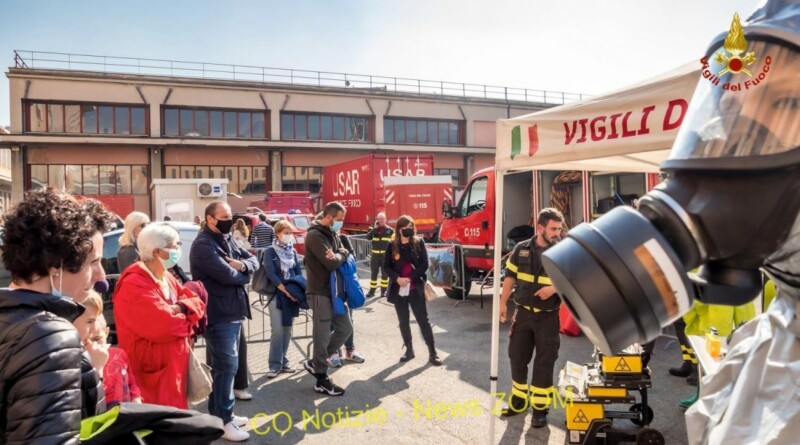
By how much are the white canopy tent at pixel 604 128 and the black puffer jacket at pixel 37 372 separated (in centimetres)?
273

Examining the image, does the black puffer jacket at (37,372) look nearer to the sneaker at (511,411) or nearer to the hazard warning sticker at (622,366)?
the hazard warning sticker at (622,366)

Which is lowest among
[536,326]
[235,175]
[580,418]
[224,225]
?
[580,418]

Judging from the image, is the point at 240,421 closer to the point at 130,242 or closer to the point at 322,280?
the point at 322,280

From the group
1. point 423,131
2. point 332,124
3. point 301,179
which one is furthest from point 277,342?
point 423,131

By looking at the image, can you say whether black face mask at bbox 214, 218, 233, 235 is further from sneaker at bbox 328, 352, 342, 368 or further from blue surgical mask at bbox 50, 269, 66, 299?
blue surgical mask at bbox 50, 269, 66, 299

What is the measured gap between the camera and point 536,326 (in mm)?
4738

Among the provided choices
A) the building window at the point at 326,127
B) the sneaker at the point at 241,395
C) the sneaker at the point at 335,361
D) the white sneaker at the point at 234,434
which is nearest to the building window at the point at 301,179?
the building window at the point at 326,127

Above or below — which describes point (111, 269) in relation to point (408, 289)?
above

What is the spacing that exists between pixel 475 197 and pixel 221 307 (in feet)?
23.4

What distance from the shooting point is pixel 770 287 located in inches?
76.4

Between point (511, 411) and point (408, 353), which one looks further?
point (408, 353)

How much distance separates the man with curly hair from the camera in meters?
1.38

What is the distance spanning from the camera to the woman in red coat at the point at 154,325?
132 inches

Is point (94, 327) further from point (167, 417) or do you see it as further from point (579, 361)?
point (579, 361)
